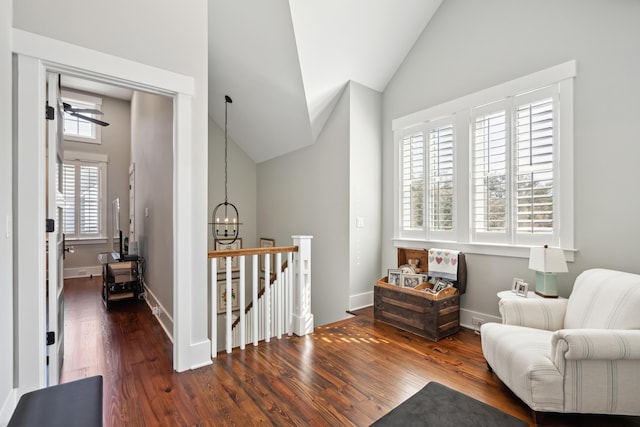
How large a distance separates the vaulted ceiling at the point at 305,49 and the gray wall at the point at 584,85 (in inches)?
29.7

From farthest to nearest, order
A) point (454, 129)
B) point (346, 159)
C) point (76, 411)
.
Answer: point (346, 159) < point (454, 129) < point (76, 411)

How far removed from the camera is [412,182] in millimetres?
3768

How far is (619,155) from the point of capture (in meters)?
2.32

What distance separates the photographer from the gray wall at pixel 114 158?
6.23 m

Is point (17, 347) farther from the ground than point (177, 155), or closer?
closer

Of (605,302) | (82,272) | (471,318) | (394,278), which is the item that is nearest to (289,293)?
(394,278)

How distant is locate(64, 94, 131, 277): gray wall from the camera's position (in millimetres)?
6234

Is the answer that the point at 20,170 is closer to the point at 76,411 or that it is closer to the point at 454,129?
the point at 76,411

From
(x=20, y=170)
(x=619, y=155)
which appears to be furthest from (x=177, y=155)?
(x=619, y=155)

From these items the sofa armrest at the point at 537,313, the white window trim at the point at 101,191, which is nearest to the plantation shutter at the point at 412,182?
the sofa armrest at the point at 537,313

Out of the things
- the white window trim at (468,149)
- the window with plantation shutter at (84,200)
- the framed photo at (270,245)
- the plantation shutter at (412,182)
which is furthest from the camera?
the window with plantation shutter at (84,200)

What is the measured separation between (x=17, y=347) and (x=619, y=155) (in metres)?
4.27

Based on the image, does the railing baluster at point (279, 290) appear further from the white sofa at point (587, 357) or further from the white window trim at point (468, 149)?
the white sofa at point (587, 357)

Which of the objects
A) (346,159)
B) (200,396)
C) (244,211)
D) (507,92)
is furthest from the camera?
(244,211)
